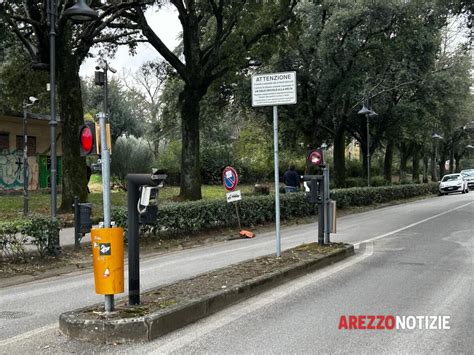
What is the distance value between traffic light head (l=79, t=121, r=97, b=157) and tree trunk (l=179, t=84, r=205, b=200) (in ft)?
46.2

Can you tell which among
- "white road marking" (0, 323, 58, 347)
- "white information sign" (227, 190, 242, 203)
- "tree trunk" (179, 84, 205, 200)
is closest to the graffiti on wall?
"tree trunk" (179, 84, 205, 200)

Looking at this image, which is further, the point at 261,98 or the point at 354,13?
the point at 354,13

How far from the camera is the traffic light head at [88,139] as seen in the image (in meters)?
5.13

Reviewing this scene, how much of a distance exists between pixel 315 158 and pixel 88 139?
5.45m

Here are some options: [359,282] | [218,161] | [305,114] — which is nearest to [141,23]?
[305,114]

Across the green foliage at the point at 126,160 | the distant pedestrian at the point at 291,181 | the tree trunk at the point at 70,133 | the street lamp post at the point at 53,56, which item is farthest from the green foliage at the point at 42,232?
the green foliage at the point at 126,160

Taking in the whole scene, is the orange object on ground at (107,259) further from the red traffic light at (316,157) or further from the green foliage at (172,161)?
the green foliage at (172,161)

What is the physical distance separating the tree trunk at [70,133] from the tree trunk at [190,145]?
4.82m

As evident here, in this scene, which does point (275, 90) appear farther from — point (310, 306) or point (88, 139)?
point (88, 139)

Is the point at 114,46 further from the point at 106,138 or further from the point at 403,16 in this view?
the point at 106,138

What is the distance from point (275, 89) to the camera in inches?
332

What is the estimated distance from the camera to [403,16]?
78.6 feet

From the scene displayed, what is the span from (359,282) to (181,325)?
3311mm

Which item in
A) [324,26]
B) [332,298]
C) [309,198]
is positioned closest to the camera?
[332,298]
